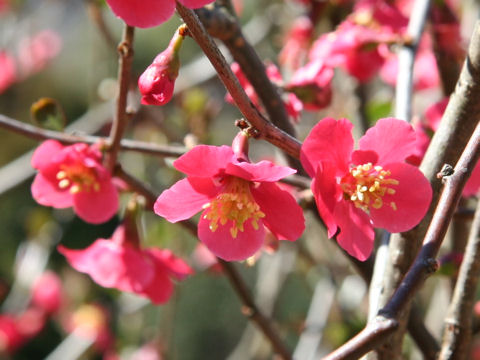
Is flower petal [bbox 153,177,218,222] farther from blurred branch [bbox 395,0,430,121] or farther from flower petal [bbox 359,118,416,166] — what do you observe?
blurred branch [bbox 395,0,430,121]

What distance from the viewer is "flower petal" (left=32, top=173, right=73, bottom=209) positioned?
828 mm

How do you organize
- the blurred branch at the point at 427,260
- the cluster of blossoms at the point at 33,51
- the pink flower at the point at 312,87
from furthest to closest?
1. the cluster of blossoms at the point at 33,51
2. the pink flower at the point at 312,87
3. the blurred branch at the point at 427,260

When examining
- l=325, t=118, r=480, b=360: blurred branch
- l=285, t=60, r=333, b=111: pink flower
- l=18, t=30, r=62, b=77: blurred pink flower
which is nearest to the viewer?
l=325, t=118, r=480, b=360: blurred branch

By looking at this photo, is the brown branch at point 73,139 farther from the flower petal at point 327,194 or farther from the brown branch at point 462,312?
the brown branch at point 462,312

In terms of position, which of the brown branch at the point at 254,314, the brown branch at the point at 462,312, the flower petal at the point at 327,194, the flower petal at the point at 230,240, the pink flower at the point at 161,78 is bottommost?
the brown branch at the point at 254,314

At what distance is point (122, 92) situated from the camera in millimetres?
747

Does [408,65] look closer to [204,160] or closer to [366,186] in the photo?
[366,186]

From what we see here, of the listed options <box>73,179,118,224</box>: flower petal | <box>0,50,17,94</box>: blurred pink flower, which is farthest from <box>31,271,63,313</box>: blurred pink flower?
<box>73,179,118,224</box>: flower petal

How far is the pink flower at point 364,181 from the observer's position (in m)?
0.62

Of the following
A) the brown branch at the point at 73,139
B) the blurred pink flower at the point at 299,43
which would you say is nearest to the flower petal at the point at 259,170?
the brown branch at the point at 73,139

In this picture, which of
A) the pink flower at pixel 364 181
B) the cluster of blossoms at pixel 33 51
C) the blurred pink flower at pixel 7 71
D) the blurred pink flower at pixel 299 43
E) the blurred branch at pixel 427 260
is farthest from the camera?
the cluster of blossoms at pixel 33 51

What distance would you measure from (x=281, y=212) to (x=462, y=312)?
0.25 meters

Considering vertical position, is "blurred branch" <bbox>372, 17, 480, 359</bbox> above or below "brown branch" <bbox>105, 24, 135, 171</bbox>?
below

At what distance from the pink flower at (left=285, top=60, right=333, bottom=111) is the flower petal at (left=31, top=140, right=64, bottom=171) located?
14.1 inches
